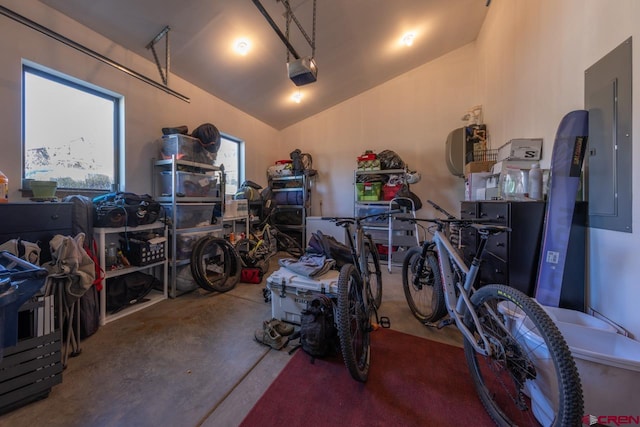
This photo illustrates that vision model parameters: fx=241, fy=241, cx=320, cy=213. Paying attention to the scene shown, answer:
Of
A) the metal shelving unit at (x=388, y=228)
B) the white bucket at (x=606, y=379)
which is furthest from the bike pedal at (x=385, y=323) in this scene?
the metal shelving unit at (x=388, y=228)

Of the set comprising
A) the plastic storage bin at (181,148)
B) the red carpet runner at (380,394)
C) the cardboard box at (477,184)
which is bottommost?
the red carpet runner at (380,394)

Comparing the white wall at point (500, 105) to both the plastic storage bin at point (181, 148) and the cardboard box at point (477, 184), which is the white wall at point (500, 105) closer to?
the cardboard box at point (477, 184)

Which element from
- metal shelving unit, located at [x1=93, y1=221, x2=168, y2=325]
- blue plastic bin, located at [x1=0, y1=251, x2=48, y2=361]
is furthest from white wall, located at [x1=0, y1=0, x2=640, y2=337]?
blue plastic bin, located at [x1=0, y1=251, x2=48, y2=361]

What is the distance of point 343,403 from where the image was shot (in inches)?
53.2

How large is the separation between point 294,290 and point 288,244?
2922mm

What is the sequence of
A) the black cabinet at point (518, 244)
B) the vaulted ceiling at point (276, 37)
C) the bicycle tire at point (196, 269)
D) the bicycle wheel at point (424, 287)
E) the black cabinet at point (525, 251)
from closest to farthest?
the black cabinet at point (525, 251), the black cabinet at point (518, 244), the bicycle wheel at point (424, 287), the vaulted ceiling at point (276, 37), the bicycle tire at point (196, 269)

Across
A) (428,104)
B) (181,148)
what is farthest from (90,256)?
(428,104)

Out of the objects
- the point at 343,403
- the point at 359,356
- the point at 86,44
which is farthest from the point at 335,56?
the point at 343,403

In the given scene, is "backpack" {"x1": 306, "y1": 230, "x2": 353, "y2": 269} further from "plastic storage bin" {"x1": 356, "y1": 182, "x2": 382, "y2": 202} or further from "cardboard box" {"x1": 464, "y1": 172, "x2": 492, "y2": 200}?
"plastic storage bin" {"x1": 356, "y1": 182, "x2": 382, "y2": 202}

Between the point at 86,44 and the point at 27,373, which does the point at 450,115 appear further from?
the point at 27,373

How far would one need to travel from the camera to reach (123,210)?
7.37 feet

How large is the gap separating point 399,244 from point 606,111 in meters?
2.95

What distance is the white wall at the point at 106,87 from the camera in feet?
6.34

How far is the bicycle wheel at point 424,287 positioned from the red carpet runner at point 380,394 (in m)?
0.35
